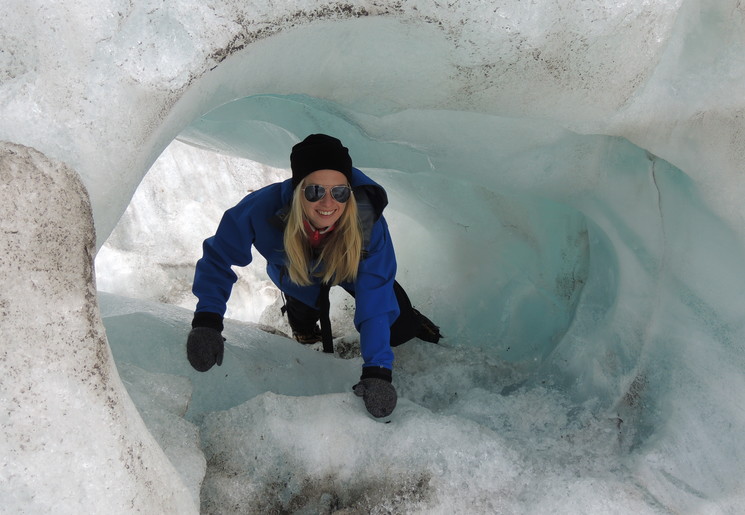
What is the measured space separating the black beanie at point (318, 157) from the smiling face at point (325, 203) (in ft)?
0.05

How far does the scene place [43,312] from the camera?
120 centimetres

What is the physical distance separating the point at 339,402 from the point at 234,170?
103 inches

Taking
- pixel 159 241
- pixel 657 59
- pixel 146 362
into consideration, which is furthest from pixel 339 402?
pixel 159 241

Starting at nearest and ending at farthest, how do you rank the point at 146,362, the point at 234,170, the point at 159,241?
the point at 146,362 < the point at 159,241 < the point at 234,170

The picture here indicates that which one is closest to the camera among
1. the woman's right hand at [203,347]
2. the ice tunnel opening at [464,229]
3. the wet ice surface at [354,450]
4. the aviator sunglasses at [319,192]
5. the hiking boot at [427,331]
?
the wet ice surface at [354,450]

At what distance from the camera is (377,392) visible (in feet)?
6.30

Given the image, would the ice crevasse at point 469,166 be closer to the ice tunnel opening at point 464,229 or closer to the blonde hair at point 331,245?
the ice tunnel opening at point 464,229

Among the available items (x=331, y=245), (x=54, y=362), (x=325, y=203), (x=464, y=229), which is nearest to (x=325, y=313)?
(x=331, y=245)

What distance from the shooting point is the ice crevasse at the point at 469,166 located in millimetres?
1230

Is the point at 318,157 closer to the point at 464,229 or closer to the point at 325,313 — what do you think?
the point at 325,313

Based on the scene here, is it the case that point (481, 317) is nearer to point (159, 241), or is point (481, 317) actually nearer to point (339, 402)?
point (339, 402)

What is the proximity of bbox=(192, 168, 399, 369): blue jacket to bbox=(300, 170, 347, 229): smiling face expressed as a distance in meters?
0.11

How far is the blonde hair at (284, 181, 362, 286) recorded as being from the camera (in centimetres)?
189

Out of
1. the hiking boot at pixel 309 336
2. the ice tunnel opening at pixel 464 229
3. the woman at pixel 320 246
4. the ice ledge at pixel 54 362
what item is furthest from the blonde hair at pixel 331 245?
the hiking boot at pixel 309 336
